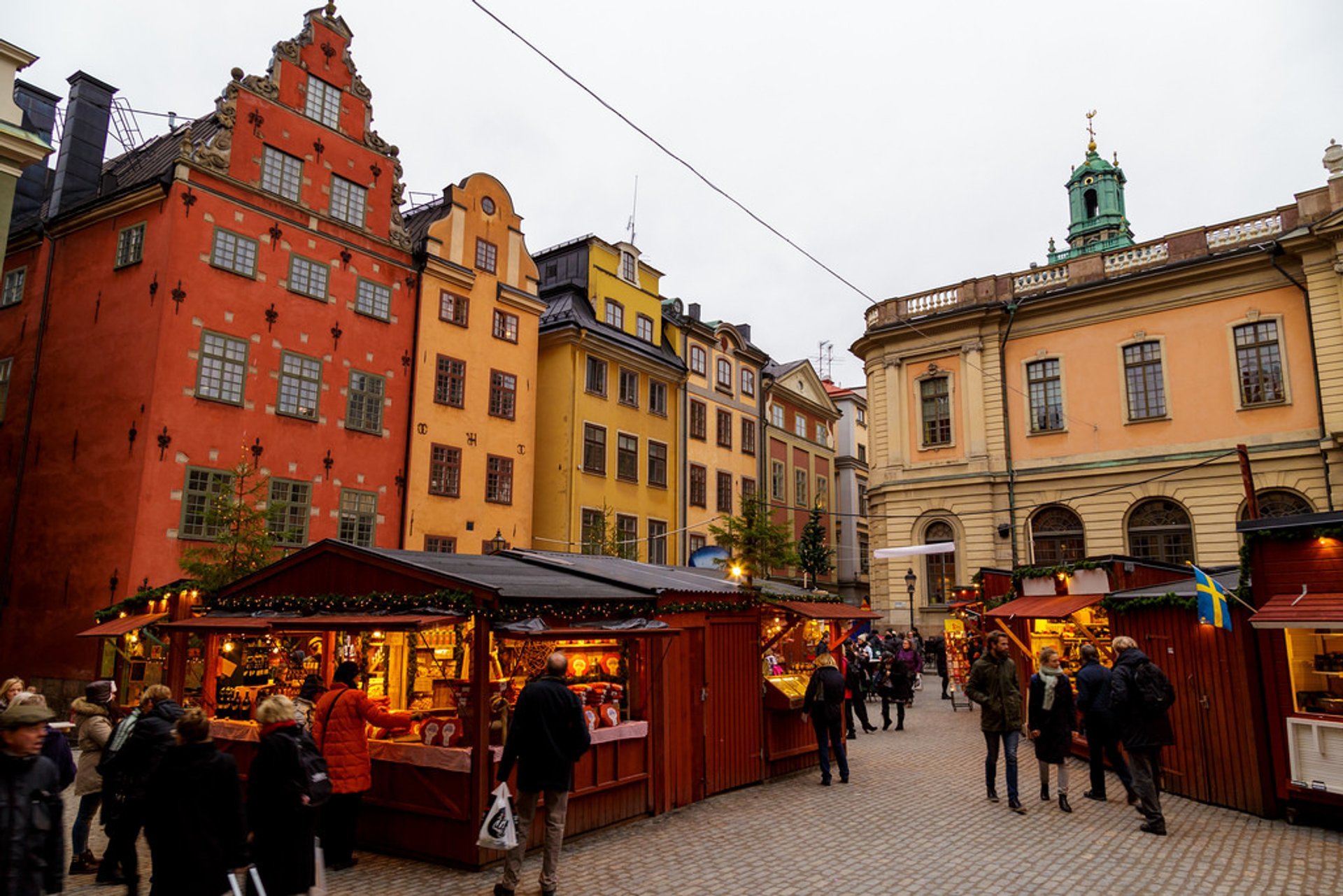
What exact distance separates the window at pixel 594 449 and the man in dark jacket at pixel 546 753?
21421mm

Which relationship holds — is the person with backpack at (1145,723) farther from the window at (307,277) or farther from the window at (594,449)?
the window at (594,449)

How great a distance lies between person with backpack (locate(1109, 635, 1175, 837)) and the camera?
385 inches

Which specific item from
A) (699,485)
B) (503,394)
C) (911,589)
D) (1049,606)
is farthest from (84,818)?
(699,485)

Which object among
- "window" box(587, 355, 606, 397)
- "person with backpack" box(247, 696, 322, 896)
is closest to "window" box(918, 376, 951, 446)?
"window" box(587, 355, 606, 397)

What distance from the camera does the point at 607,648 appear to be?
12.4 meters

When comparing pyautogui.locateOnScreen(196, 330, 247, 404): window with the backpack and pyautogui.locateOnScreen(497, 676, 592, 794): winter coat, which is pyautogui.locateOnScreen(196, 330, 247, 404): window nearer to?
pyautogui.locateOnScreen(497, 676, 592, 794): winter coat

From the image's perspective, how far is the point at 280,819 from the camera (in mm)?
6496

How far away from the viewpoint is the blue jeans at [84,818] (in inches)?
339

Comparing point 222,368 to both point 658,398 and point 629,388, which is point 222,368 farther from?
point 658,398

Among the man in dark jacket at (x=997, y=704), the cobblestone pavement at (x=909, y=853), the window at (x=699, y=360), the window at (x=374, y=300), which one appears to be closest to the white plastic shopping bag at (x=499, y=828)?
the cobblestone pavement at (x=909, y=853)

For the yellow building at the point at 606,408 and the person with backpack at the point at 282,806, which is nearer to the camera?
the person with backpack at the point at 282,806

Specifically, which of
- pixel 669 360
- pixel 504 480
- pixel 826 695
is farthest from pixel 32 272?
pixel 826 695

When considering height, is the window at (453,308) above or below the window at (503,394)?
above

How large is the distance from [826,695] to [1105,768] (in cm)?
529
